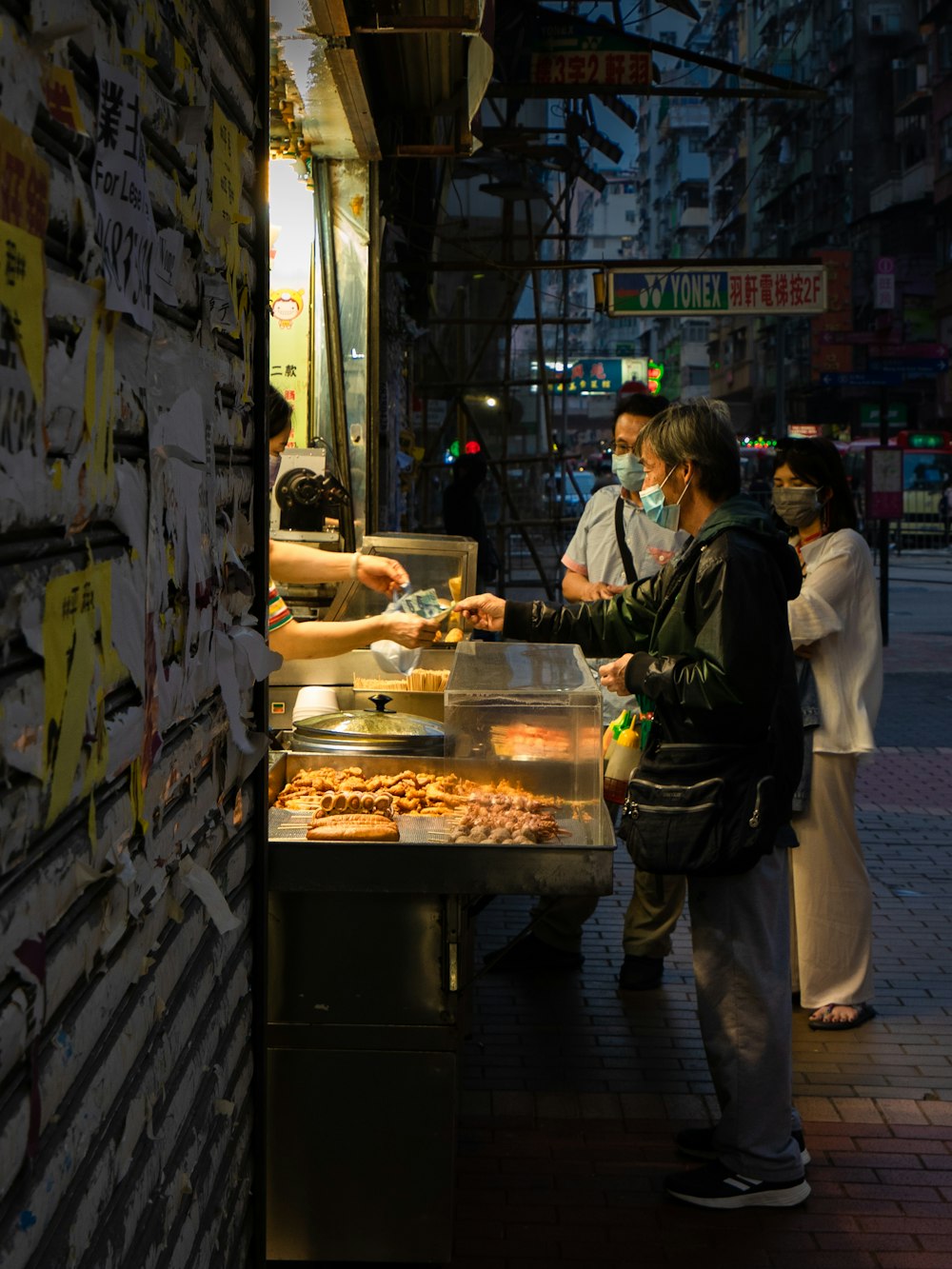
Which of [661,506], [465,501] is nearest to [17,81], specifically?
[661,506]

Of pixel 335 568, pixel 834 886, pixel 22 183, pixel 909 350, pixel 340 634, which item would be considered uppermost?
pixel 909 350

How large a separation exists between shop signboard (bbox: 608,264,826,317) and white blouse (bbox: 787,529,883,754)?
23.5 ft

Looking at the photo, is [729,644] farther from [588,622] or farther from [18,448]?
[18,448]

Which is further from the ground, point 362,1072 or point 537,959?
point 362,1072

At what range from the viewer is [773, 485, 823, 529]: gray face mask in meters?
5.52

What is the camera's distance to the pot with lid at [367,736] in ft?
15.0

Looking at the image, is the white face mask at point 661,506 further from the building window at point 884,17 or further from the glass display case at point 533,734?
the building window at point 884,17

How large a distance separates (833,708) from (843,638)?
0.93ft

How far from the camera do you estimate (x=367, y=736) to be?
15.1 ft

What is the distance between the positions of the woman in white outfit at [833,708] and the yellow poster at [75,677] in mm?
4091

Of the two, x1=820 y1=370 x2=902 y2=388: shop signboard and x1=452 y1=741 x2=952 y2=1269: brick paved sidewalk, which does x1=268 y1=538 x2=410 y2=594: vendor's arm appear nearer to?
x1=452 y1=741 x2=952 y2=1269: brick paved sidewalk

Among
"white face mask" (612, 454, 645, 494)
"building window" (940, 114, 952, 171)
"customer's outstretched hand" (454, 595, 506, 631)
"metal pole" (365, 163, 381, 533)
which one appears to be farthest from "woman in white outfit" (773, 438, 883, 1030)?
"building window" (940, 114, 952, 171)

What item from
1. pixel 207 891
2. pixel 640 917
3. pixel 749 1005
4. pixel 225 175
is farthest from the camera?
pixel 640 917

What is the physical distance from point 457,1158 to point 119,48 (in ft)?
12.1
